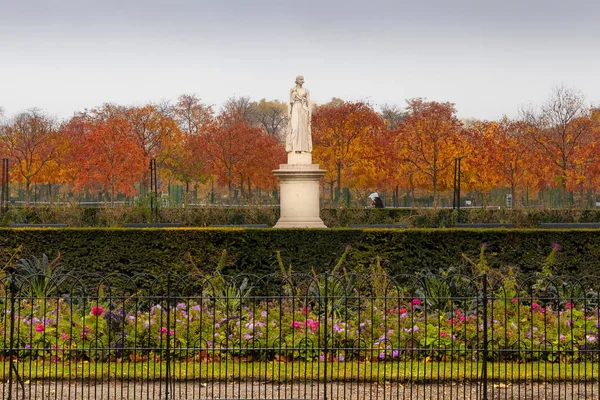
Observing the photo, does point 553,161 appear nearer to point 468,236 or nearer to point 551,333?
point 468,236

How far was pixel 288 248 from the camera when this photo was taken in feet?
46.4

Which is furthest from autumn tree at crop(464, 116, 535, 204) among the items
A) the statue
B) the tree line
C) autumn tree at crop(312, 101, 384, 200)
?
the statue

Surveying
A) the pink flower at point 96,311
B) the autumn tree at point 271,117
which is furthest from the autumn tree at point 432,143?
the pink flower at point 96,311

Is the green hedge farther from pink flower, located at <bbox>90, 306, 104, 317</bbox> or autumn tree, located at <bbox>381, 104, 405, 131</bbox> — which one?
autumn tree, located at <bbox>381, 104, 405, 131</bbox>

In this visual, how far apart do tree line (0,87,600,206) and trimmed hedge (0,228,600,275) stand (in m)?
24.2

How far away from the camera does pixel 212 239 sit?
14039mm

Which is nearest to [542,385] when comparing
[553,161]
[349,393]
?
[349,393]

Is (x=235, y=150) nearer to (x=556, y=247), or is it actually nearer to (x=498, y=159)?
(x=498, y=159)

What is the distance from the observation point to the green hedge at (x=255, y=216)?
23633 millimetres

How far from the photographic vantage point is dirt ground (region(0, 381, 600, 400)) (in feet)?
25.2

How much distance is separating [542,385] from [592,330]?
1.63 meters

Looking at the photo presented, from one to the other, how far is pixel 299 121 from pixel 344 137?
22.8m

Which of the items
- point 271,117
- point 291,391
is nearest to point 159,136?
point 271,117

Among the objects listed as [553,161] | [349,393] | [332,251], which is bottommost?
[349,393]
